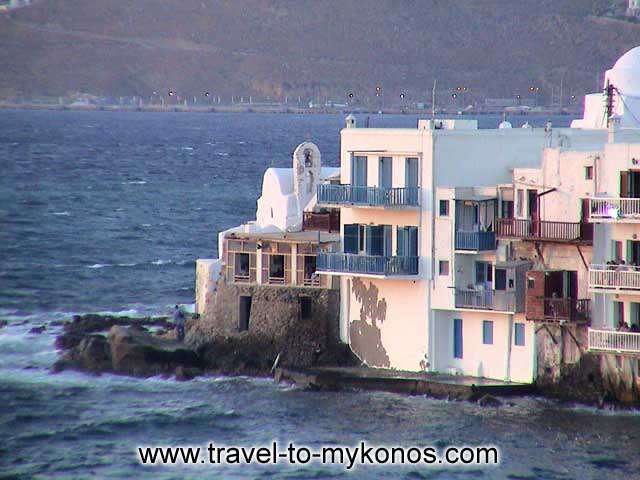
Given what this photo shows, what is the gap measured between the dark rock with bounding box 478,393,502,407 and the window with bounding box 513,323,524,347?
5.81ft

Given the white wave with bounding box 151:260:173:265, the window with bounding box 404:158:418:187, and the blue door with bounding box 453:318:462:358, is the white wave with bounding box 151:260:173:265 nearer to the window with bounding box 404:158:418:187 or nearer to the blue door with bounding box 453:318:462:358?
the window with bounding box 404:158:418:187

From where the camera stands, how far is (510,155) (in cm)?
5184

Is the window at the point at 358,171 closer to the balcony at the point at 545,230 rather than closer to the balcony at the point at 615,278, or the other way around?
the balcony at the point at 545,230

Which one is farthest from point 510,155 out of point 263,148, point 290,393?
point 263,148

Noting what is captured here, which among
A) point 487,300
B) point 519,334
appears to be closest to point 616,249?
point 519,334

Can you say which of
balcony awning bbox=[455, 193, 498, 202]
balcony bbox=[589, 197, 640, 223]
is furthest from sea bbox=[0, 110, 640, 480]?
balcony awning bbox=[455, 193, 498, 202]

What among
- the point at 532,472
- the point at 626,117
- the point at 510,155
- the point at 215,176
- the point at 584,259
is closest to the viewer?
the point at 532,472

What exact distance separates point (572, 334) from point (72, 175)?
92145 millimetres

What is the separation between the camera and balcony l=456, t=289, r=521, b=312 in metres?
49.5

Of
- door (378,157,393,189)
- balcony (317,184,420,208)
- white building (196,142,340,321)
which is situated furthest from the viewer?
white building (196,142,340,321)

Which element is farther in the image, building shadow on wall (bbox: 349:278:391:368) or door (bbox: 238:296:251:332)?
door (bbox: 238:296:251:332)

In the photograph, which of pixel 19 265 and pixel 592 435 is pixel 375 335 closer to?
pixel 592 435

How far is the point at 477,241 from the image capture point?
50.2 m

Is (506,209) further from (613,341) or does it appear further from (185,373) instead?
(185,373)
